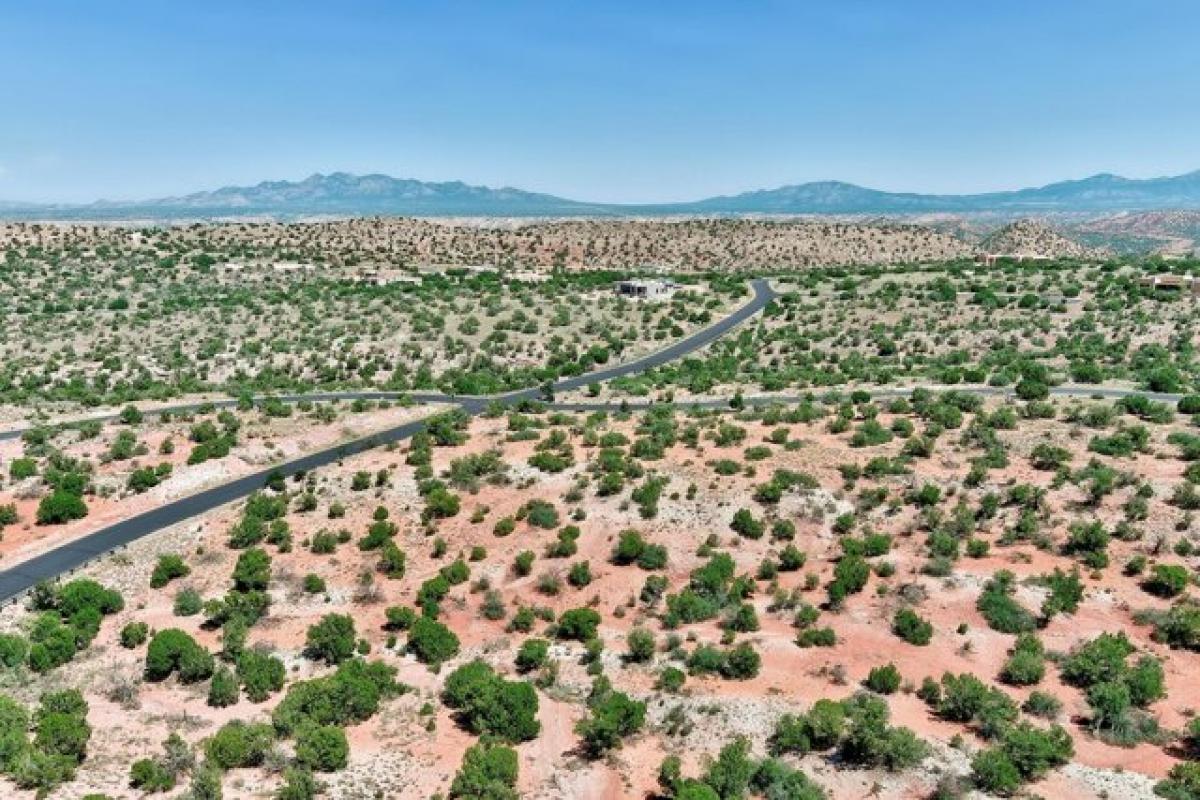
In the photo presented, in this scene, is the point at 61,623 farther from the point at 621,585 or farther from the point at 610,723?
the point at 610,723

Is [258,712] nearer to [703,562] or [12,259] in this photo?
[703,562]

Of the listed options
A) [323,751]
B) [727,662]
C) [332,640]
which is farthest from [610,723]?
[332,640]

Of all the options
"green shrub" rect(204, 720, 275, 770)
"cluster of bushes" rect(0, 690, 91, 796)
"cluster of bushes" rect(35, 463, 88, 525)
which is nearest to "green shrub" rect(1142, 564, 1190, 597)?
Result: "green shrub" rect(204, 720, 275, 770)

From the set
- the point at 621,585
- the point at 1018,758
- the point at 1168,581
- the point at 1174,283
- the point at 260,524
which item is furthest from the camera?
the point at 1174,283

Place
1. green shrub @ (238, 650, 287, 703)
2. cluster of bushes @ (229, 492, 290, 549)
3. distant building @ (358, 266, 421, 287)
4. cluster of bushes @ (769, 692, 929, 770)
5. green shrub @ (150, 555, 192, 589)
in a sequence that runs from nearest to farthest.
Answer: cluster of bushes @ (769, 692, 929, 770) < green shrub @ (238, 650, 287, 703) < green shrub @ (150, 555, 192, 589) < cluster of bushes @ (229, 492, 290, 549) < distant building @ (358, 266, 421, 287)

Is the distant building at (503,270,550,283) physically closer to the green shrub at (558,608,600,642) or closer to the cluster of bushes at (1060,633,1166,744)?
the green shrub at (558,608,600,642)
